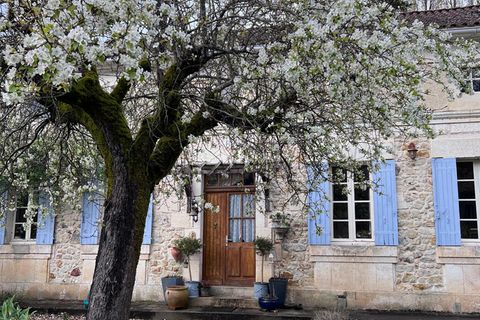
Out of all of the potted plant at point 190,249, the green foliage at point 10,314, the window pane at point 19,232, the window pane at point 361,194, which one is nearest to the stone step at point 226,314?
the potted plant at point 190,249

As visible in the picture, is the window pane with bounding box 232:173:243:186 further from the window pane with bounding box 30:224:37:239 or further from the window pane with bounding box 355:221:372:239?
the window pane with bounding box 30:224:37:239

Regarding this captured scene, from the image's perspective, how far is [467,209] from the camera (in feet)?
26.0

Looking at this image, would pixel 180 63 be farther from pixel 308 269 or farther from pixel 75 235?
pixel 75 235

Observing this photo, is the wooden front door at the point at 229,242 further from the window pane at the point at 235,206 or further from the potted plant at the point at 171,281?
the potted plant at the point at 171,281

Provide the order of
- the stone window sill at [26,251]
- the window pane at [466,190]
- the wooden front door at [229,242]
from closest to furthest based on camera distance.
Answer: the window pane at [466,190], the wooden front door at [229,242], the stone window sill at [26,251]

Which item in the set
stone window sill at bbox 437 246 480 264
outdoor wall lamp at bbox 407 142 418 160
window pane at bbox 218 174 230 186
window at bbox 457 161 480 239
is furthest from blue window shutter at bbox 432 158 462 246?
window pane at bbox 218 174 230 186

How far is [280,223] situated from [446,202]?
283 centimetres

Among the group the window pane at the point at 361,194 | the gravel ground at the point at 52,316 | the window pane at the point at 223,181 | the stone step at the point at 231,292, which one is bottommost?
the gravel ground at the point at 52,316

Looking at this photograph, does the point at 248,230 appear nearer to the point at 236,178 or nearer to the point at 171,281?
the point at 236,178

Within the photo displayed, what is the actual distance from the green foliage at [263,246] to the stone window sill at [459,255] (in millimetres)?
2847

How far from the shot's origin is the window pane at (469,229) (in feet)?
25.8

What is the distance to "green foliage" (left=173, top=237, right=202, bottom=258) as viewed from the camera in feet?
27.8

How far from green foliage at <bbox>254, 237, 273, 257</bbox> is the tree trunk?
4.13m

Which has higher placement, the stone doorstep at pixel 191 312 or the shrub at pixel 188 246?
the shrub at pixel 188 246
